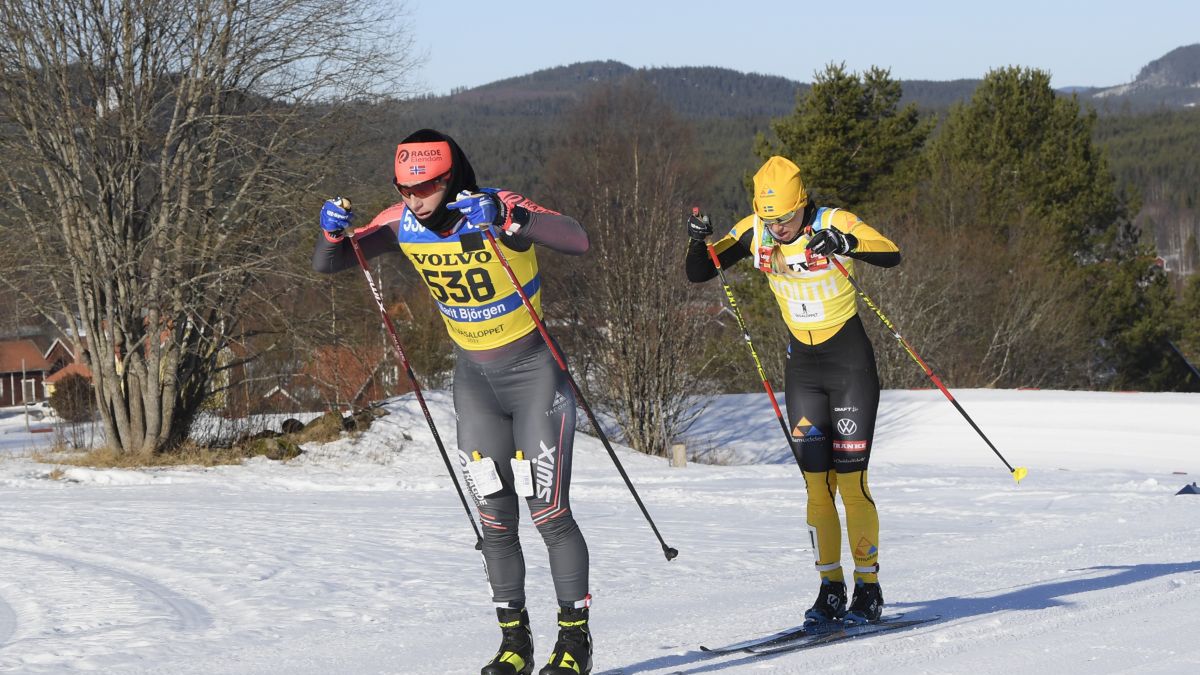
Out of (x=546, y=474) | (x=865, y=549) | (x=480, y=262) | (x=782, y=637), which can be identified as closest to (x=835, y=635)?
(x=782, y=637)

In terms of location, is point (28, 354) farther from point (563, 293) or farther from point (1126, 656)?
point (1126, 656)

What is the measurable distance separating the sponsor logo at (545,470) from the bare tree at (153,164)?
1226 cm

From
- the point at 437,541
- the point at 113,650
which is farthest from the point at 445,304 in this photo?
the point at 437,541

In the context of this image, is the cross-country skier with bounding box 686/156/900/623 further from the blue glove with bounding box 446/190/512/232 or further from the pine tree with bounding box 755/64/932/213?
the pine tree with bounding box 755/64/932/213

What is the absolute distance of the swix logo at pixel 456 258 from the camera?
4.34 m

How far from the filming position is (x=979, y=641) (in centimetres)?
502

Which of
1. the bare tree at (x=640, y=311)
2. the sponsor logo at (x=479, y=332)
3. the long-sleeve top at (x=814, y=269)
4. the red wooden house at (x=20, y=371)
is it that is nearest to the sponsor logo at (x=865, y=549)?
the long-sleeve top at (x=814, y=269)

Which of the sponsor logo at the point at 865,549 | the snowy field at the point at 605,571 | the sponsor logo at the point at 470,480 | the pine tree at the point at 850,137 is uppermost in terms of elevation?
the pine tree at the point at 850,137

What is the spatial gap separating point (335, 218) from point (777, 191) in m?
2.01

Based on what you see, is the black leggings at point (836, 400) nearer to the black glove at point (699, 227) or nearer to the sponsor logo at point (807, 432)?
the sponsor logo at point (807, 432)

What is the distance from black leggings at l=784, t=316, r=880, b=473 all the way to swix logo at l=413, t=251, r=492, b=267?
1989 millimetres

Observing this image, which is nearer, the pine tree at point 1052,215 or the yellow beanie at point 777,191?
the yellow beanie at point 777,191

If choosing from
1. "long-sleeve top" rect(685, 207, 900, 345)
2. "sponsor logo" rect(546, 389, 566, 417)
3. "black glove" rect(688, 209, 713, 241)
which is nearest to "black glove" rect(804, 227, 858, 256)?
"long-sleeve top" rect(685, 207, 900, 345)

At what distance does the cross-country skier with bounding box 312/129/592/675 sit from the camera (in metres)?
4.31
